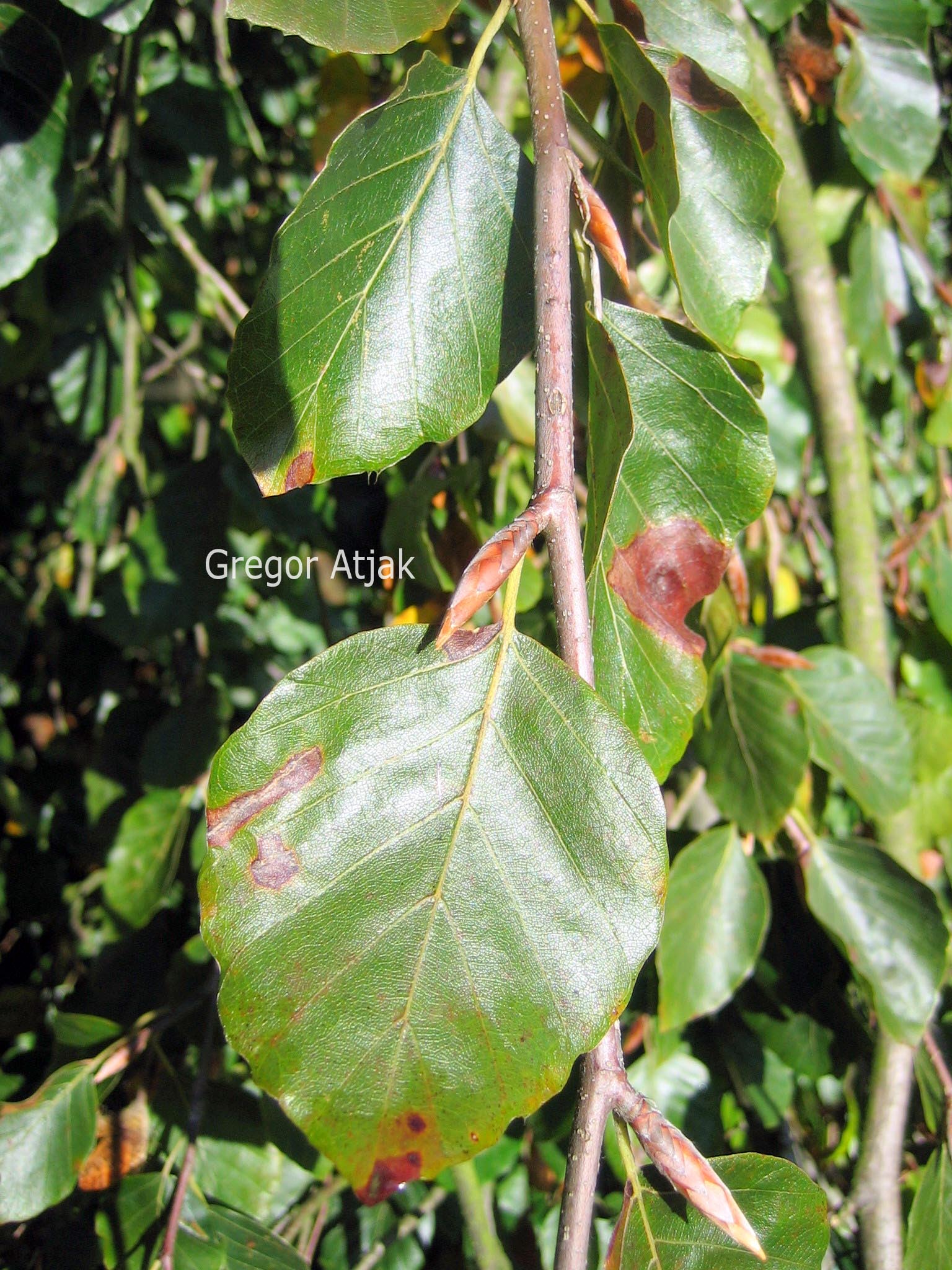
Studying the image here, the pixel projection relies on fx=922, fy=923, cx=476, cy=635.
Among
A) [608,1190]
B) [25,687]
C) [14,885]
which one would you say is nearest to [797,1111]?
[608,1190]

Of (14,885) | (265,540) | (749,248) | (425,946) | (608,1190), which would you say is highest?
(749,248)

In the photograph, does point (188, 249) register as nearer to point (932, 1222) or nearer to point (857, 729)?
point (857, 729)

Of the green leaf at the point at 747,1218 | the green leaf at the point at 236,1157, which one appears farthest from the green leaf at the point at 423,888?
the green leaf at the point at 236,1157

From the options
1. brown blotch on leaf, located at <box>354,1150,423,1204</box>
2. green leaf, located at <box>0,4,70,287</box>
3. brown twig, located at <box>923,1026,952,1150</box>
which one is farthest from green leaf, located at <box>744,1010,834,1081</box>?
green leaf, located at <box>0,4,70,287</box>

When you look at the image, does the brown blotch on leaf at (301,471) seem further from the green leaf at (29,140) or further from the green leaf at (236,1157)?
the green leaf at (236,1157)

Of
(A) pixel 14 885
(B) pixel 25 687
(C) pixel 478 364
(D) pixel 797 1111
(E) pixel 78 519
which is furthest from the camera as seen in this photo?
(B) pixel 25 687

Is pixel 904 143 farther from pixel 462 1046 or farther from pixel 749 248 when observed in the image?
pixel 462 1046

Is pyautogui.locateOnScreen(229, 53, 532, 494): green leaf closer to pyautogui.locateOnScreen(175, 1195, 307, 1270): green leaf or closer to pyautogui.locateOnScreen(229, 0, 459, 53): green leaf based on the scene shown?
pyautogui.locateOnScreen(229, 0, 459, 53): green leaf

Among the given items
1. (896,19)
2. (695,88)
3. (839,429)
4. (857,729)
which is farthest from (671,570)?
(896,19)
